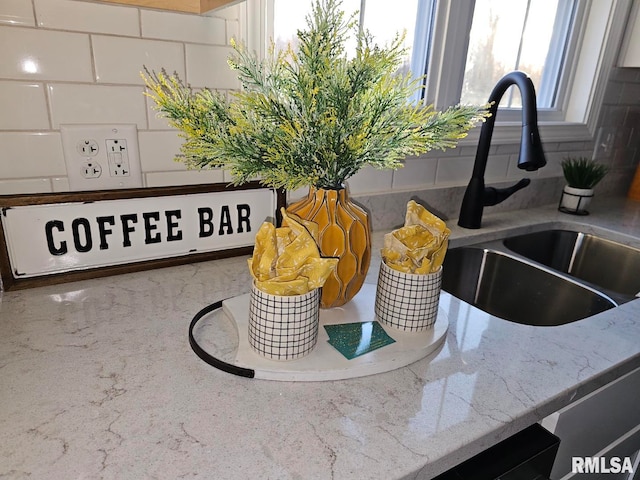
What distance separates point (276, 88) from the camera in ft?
2.13

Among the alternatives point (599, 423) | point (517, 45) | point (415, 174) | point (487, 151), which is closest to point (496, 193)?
point (487, 151)

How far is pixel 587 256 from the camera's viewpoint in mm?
1441

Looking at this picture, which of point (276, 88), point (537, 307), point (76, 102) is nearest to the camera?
point (276, 88)

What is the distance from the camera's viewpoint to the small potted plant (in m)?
1.52

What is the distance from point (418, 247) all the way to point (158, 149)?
22.5 inches

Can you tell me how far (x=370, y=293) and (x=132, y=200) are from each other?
499 mm

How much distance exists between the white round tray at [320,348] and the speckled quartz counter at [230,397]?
17 millimetres

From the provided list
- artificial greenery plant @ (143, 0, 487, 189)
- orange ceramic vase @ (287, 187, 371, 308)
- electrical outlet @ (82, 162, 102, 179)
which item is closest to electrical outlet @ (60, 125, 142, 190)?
electrical outlet @ (82, 162, 102, 179)

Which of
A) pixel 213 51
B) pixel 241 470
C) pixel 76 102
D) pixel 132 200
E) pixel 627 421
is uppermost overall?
pixel 213 51

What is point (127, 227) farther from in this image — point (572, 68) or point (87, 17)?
point (572, 68)

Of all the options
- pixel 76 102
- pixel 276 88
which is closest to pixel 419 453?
pixel 276 88

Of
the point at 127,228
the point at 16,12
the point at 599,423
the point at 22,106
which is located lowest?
the point at 599,423

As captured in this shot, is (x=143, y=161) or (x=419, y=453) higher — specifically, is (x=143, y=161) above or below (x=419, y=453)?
above

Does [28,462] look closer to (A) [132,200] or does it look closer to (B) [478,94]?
(A) [132,200]
